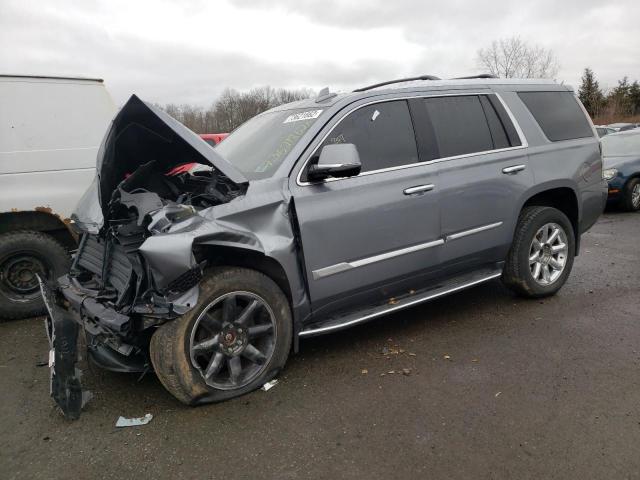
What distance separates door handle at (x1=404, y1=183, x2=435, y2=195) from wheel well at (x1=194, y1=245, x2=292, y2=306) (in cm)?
111

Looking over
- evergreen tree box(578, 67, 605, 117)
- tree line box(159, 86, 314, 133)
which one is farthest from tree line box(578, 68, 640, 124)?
tree line box(159, 86, 314, 133)

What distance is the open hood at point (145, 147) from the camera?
3.09 m

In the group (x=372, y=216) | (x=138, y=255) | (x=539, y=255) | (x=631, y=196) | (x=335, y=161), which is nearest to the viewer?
(x=138, y=255)

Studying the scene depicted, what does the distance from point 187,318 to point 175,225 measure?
54 cm

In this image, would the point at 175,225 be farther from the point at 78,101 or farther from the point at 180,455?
the point at 78,101

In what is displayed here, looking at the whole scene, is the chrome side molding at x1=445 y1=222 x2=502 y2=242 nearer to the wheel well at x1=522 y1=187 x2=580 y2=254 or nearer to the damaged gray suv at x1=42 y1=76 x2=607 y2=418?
the damaged gray suv at x1=42 y1=76 x2=607 y2=418

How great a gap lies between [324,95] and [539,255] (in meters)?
2.45

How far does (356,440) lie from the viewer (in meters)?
2.69

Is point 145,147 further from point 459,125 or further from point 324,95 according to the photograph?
point 459,125

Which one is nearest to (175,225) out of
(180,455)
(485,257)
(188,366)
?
(188,366)

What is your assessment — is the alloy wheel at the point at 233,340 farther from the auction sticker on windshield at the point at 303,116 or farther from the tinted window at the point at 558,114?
the tinted window at the point at 558,114

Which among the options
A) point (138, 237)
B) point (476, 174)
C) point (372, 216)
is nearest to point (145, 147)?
point (138, 237)

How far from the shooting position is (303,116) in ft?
12.2

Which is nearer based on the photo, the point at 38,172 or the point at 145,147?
the point at 145,147
